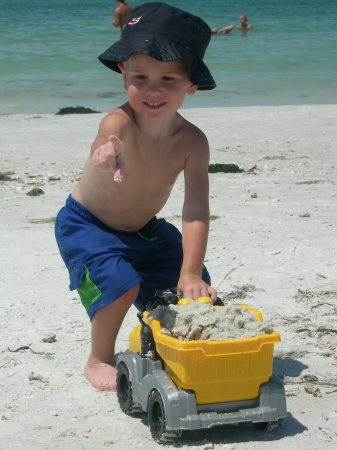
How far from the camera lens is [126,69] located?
10.5 ft

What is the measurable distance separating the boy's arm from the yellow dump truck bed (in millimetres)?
508

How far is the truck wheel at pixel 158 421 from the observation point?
2.73 meters

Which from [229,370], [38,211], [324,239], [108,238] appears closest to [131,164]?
[108,238]

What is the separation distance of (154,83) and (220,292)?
1.33 m

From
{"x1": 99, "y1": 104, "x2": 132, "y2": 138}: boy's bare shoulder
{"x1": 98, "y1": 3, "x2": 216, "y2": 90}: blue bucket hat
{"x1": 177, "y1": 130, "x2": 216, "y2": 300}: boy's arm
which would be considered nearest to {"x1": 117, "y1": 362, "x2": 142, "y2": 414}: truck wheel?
{"x1": 177, "y1": 130, "x2": 216, "y2": 300}: boy's arm

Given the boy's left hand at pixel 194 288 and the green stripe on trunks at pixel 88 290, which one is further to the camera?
the green stripe on trunks at pixel 88 290

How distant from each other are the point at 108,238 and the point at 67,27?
24.8 metres

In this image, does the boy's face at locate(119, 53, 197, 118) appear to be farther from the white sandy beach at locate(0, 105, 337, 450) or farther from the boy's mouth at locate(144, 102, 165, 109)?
the white sandy beach at locate(0, 105, 337, 450)

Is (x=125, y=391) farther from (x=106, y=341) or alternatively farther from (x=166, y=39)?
(x=166, y=39)

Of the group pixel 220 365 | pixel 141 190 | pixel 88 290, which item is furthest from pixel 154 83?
pixel 220 365

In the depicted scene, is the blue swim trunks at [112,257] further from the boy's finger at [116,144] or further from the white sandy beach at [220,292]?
the boy's finger at [116,144]

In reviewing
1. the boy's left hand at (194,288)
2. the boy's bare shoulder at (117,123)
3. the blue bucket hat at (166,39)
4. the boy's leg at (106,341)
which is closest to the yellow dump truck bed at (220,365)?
the boy's left hand at (194,288)

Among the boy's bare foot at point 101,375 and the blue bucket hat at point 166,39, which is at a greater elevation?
the blue bucket hat at point 166,39

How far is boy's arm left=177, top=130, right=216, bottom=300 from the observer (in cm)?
326
